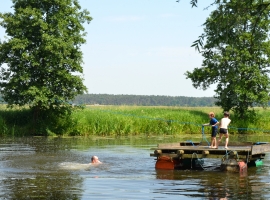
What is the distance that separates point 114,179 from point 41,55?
25527 mm

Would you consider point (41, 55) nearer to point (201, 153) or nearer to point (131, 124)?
point (131, 124)

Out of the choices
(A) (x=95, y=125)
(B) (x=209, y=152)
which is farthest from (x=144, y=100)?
(B) (x=209, y=152)

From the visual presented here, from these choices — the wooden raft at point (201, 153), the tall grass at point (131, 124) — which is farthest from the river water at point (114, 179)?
the tall grass at point (131, 124)

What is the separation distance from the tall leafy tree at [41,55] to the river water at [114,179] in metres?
14.6

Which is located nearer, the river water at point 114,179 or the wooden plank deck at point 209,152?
the river water at point 114,179

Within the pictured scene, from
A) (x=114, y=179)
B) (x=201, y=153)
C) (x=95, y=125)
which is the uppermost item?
(x=95, y=125)

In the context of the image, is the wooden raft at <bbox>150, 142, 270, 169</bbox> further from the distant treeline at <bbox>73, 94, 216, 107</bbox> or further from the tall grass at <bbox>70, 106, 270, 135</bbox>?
the distant treeline at <bbox>73, 94, 216, 107</bbox>

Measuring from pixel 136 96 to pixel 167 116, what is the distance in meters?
136

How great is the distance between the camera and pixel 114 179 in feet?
61.4

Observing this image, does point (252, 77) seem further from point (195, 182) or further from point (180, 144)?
point (195, 182)

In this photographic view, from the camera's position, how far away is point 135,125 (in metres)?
43.9

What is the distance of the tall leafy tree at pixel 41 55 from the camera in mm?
41531

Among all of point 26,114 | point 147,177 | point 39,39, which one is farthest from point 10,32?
point 147,177

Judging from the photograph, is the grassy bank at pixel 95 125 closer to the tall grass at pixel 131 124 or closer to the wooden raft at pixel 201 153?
the tall grass at pixel 131 124
